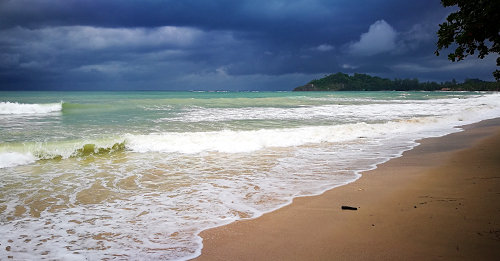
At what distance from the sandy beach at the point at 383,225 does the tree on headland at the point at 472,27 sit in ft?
8.28

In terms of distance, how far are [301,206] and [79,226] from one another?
2.91m

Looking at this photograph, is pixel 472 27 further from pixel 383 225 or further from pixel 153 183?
pixel 153 183

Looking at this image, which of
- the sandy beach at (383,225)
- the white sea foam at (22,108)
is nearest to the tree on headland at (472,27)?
the sandy beach at (383,225)

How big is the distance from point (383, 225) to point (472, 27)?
4572 millimetres

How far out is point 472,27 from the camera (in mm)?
5953

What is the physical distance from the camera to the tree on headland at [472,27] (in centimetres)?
563

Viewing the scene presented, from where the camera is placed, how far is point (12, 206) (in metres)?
4.79

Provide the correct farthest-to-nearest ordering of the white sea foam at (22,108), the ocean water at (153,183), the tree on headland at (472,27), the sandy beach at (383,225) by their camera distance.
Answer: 1. the white sea foam at (22,108)
2. the tree on headland at (472,27)
3. the ocean water at (153,183)
4. the sandy beach at (383,225)

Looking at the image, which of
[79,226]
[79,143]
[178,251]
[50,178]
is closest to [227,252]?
[178,251]

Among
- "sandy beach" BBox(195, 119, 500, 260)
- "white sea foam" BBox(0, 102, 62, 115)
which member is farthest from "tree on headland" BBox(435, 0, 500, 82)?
"white sea foam" BBox(0, 102, 62, 115)

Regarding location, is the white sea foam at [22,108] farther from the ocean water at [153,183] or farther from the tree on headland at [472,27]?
the tree on headland at [472,27]

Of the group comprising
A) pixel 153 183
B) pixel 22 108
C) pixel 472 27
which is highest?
pixel 472 27

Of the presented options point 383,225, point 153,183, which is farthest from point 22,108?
point 383,225

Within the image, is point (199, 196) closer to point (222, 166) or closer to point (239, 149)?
point (222, 166)
